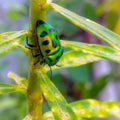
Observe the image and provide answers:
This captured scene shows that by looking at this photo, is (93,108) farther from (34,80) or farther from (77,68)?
(77,68)

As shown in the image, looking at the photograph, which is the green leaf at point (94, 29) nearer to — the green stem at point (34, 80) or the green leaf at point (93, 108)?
the green stem at point (34, 80)

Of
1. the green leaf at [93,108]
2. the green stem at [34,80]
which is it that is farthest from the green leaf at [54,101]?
the green leaf at [93,108]

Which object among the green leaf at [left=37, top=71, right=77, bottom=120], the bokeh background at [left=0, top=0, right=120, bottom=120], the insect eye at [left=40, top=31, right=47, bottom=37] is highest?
the insect eye at [left=40, top=31, right=47, bottom=37]

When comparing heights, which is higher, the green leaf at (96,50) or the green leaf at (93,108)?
the green leaf at (96,50)

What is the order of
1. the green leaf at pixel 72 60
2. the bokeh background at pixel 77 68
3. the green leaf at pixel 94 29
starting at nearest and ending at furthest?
the green leaf at pixel 94 29 < the green leaf at pixel 72 60 < the bokeh background at pixel 77 68

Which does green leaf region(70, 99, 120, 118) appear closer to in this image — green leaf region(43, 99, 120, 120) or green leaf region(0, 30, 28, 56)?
green leaf region(43, 99, 120, 120)

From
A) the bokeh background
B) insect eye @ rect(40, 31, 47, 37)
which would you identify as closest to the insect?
insect eye @ rect(40, 31, 47, 37)
